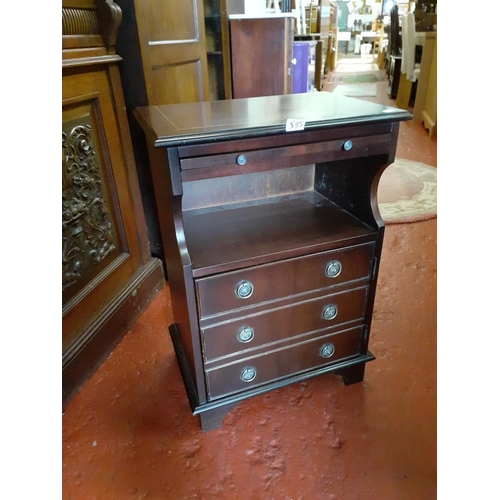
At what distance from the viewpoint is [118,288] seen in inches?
67.2

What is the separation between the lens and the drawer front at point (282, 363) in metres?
1.24

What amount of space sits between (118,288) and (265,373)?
775 millimetres

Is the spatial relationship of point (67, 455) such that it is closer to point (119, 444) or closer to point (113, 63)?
point (119, 444)

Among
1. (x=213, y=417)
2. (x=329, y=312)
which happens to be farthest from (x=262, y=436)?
(x=329, y=312)

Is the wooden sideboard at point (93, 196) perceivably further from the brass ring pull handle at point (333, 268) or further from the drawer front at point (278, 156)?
the brass ring pull handle at point (333, 268)

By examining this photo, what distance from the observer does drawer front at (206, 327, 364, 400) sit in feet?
4.05

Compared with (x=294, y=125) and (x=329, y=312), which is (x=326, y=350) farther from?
(x=294, y=125)

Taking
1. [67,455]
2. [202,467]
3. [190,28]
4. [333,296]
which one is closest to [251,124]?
[333,296]

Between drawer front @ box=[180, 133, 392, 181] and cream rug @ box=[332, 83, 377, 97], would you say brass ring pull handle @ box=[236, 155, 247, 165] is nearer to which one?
drawer front @ box=[180, 133, 392, 181]

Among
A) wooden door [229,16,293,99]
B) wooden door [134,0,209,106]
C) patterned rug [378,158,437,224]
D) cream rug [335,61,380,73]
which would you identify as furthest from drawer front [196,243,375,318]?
cream rug [335,61,380,73]

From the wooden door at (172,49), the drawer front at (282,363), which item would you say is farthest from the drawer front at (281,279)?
the wooden door at (172,49)

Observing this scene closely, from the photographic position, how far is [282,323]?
1214mm

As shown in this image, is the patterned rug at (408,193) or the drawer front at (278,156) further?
the patterned rug at (408,193)

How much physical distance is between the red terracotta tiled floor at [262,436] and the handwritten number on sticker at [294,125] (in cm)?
94
